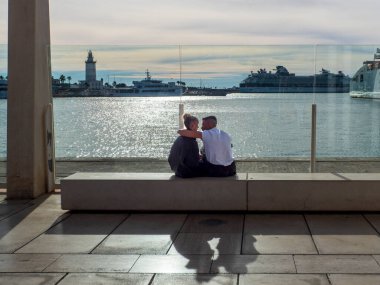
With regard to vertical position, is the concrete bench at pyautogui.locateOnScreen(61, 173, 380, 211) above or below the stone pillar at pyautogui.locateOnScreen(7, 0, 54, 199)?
below

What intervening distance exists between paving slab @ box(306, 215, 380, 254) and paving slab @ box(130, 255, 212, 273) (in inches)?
51.0

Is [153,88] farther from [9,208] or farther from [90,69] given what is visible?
[9,208]

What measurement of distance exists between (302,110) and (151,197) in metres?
3.13

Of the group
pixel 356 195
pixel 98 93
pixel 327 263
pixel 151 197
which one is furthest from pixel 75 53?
pixel 327 263

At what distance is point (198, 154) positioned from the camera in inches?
325

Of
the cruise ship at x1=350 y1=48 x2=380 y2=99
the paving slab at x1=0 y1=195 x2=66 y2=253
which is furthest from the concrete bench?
the cruise ship at x1=350 y1=48 x2=380 y2=99

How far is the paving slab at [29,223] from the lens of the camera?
6.80 m

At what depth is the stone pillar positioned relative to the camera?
9.29m

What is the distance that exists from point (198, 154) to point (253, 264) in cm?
280

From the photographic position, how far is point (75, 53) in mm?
10141

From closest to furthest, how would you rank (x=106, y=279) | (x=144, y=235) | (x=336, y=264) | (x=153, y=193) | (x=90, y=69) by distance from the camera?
1. (x=106, y=279)
2. (x=336, y=264)
3. (x=144, y=235)
4. (x=153, y=193)
5. (x=90, y=69)

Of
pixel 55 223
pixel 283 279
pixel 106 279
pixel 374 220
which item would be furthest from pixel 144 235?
pixel 374 220

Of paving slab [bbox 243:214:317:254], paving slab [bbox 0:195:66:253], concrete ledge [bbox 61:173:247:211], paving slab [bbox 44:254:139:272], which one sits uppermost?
concrete ledge [bbox 61:173:247:211]

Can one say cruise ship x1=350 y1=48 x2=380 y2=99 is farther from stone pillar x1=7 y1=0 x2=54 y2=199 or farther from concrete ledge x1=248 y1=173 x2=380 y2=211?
stone pillar x1=7 y1=0 x2=54 y2=199
